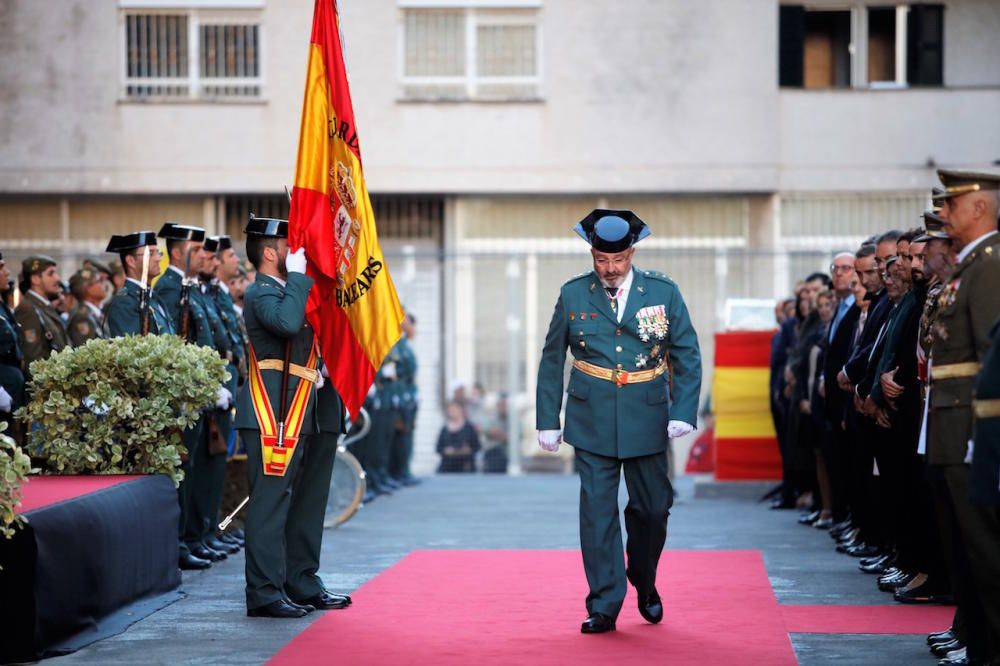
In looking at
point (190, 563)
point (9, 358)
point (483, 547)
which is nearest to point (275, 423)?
point (190, 563)

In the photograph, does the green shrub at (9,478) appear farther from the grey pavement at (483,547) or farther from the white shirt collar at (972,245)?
the white shirt collar at (972,245)

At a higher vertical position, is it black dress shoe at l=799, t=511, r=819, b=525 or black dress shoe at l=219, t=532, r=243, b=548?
black dress shoe at l=219, t=532, r=243, b=548

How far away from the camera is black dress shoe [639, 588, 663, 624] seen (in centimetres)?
880

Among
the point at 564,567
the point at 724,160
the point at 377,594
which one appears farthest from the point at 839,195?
the point at 377,594

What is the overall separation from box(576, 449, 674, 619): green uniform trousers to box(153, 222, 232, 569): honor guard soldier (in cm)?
329

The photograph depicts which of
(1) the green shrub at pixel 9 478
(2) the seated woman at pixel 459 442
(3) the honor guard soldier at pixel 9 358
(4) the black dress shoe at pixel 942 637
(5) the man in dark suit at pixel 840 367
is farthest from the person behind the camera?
(2) the seated woman at pixel 459 442

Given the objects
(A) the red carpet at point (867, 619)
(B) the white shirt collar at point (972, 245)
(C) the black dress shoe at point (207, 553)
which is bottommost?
(C) the black dress shoe at point (207, 553)

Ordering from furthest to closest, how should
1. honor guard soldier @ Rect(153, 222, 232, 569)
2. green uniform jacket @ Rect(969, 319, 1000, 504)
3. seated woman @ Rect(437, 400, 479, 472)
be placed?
1. seated woman @ Rect(437, 400, 479, 472)
2. honor guard soldier @ Rect(153, 222, 232, 569)
3. green uniform jacket @ Rect(969, 319, 1000, 504)

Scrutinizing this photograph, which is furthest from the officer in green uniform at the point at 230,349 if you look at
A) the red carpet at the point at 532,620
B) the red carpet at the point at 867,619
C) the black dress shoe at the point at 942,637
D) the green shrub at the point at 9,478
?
the black dress shoe at the point at 942,637

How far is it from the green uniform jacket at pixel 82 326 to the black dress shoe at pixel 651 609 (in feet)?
22.3

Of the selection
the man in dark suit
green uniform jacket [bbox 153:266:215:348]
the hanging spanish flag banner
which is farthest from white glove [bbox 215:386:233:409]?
the hanging spanish flag banner

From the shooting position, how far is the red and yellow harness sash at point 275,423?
9.01 m

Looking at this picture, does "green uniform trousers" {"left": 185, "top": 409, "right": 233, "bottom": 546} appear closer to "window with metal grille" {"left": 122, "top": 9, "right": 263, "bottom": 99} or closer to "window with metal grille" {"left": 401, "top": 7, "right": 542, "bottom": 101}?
"window with metal grille" {"left": 401, "top": 7, "right": 542, "bottom": 101}

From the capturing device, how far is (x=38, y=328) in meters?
13.4
